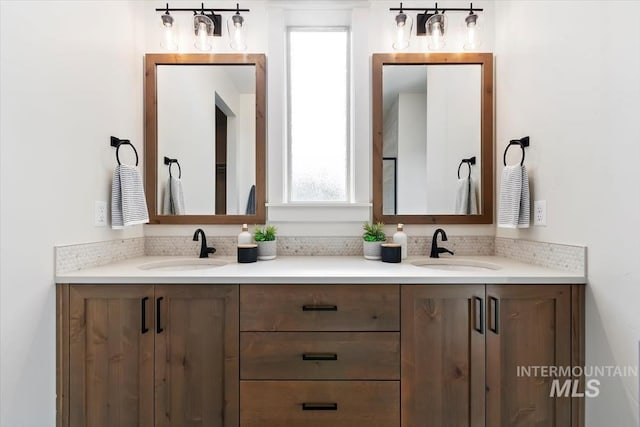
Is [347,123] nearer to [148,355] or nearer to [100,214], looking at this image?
[100,214]

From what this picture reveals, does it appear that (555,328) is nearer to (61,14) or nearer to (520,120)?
(520,120)

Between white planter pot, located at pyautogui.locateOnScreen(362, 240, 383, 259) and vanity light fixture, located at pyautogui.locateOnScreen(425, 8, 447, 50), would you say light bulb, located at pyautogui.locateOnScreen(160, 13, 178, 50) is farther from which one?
white planter pot, located at pyautogui.locateOnScreen(362, 240, 383, 259)

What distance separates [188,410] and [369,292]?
0.88 metres

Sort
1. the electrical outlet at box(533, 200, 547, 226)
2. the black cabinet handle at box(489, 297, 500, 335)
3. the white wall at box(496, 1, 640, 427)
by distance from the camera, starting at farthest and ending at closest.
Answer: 1. the electrical outlet at box(533, 200, 547, 226)
2. the black cabinet handle at box(489, 297, 500, 335)
3. the white wall at box(496, 1, 640, 427)

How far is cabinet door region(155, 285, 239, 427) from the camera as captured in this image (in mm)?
1193

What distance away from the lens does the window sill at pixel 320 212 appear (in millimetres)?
1755

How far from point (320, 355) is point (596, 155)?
1319mm

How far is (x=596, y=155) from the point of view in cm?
113

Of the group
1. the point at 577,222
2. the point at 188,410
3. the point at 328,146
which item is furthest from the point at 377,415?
the point at 328,146

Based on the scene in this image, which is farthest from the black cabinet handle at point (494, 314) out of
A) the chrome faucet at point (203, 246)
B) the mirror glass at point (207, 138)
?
the chrome faucet at point (203, 246)

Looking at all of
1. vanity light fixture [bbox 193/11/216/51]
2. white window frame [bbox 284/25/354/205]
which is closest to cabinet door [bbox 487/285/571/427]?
white window frame [bbox 284/25/354/205]

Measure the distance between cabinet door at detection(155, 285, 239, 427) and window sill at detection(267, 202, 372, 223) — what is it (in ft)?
2.16

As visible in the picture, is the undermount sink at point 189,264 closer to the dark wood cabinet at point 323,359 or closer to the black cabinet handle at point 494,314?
the dark wood cabinet at point 323,359

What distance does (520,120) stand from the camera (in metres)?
1.56
